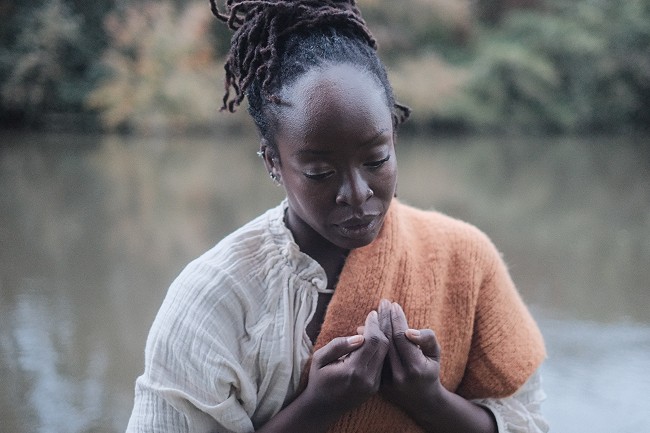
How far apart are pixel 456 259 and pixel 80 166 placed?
6.87 m

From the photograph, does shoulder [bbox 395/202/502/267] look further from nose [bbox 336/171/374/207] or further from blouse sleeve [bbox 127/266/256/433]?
blouse sleeve [bbox 127/266/256/433]

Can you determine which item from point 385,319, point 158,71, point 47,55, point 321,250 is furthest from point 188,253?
point 47,55

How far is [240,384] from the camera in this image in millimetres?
1117

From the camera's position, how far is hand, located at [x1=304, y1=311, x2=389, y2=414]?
1053 mm

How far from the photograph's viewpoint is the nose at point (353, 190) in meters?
1.03

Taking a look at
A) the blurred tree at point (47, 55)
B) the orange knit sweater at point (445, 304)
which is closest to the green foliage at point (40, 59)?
the blurred tree at point (47, 55)

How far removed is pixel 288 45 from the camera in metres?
1.07

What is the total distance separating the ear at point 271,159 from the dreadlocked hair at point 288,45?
0.06 feet

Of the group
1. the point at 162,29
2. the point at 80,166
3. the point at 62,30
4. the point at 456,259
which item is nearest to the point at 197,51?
the point at 162,29

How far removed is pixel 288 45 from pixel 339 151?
189mm

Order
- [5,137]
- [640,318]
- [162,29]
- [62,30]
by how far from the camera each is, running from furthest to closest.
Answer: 1. [162,29]
2. [62,30]
3. [5,137]
4. [640,318]

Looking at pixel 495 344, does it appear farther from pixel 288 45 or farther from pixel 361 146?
pixel 288 45

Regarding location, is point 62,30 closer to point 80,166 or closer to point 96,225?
point 80,166

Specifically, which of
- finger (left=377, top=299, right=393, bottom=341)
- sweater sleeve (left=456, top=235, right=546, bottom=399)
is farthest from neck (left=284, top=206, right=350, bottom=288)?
sweater sleeve (left=456, top=235, right=546, bottom=399)
